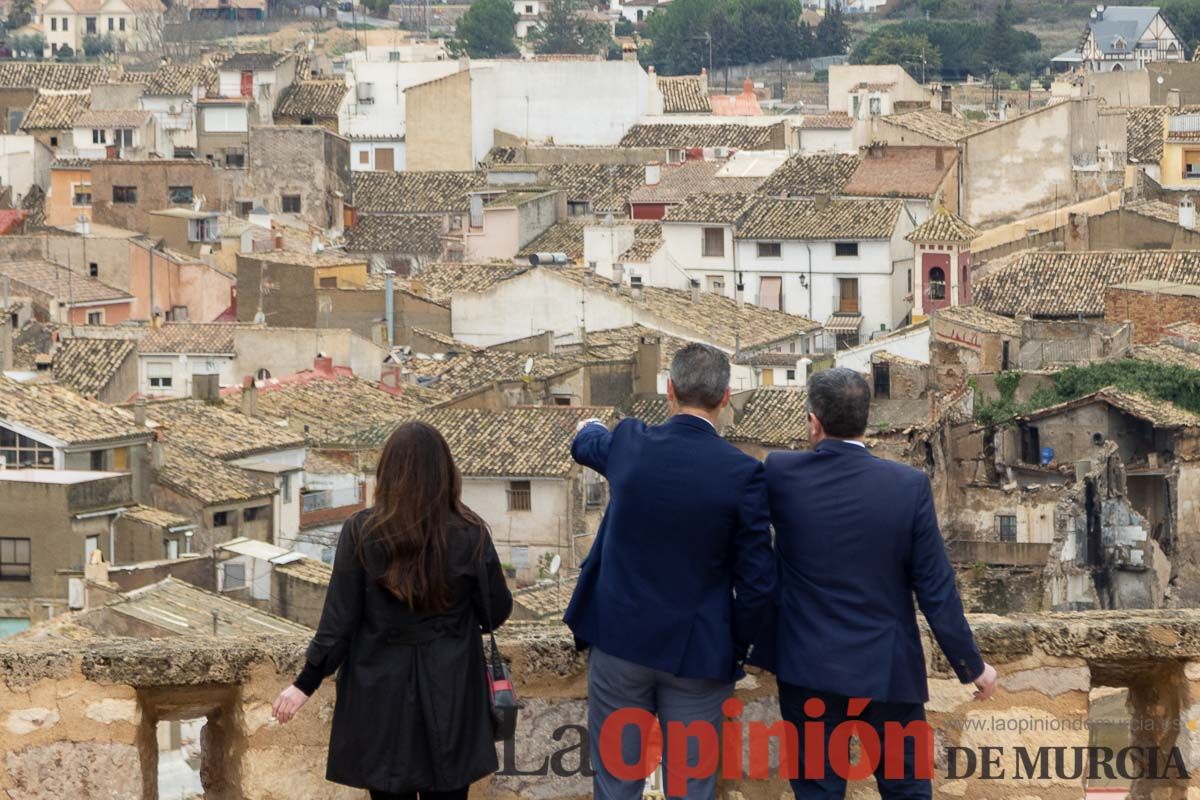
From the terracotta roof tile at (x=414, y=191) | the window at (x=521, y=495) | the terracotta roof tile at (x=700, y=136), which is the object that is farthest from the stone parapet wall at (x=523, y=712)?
the terracotta roof tile at (x=700, y=136)

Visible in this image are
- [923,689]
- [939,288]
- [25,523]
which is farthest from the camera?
[939,288]

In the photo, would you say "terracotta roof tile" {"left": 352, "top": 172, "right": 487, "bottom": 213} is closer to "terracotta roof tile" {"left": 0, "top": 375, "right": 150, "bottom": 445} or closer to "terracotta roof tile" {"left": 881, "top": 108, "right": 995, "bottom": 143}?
"terracotta roof tile" {"left": 881, "top": 108, "right": 995, "bottom": 143}

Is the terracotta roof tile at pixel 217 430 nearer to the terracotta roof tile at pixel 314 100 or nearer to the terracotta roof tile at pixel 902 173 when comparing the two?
the terracotta roof tile at pixel 902 173

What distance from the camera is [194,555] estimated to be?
89.9 feet

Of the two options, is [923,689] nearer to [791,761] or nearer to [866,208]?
[791,761]

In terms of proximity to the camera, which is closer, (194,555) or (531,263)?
(194,555)

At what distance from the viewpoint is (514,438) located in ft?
110

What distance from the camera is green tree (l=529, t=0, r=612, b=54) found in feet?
382

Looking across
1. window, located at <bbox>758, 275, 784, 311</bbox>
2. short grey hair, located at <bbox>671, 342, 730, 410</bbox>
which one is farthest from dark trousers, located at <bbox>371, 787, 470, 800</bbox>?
window, located at <bbox>758, 275, 784, 311</bbox>

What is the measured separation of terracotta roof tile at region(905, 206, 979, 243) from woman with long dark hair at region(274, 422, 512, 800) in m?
41.3

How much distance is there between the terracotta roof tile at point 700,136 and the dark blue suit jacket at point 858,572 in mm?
58934

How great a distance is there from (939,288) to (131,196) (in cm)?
1690

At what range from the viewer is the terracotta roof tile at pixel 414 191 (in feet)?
200

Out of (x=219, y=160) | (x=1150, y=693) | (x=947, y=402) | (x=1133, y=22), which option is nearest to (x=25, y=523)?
(x=947, y=402)
